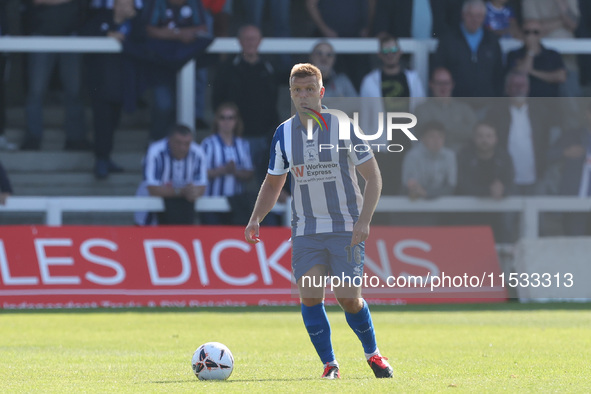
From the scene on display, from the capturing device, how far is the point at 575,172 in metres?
14.4

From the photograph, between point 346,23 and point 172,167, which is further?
point 346,23

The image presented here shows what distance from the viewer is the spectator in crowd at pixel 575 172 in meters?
14.3

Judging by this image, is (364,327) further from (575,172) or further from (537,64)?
(537,64)

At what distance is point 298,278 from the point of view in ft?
22.1

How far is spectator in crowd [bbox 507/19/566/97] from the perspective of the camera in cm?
1504

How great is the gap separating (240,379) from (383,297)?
689cm

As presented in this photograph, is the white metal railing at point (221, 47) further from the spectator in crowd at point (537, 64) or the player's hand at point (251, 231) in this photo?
the player's hand at point (251, 231)

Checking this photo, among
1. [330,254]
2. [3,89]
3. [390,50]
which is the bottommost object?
[3,89]

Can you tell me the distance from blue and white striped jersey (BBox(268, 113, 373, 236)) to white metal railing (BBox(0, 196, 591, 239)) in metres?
7.26

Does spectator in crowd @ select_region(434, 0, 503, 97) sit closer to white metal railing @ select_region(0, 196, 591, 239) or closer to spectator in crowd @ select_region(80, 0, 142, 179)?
white metal railing @ select_region(0, 196, 591, 239)

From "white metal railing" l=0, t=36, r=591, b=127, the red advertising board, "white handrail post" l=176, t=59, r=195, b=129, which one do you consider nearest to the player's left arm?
the red advertising board

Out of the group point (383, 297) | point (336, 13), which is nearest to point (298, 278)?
point (383, 297)

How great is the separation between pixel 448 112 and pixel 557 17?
305cm

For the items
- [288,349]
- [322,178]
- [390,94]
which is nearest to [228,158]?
[390,94]
